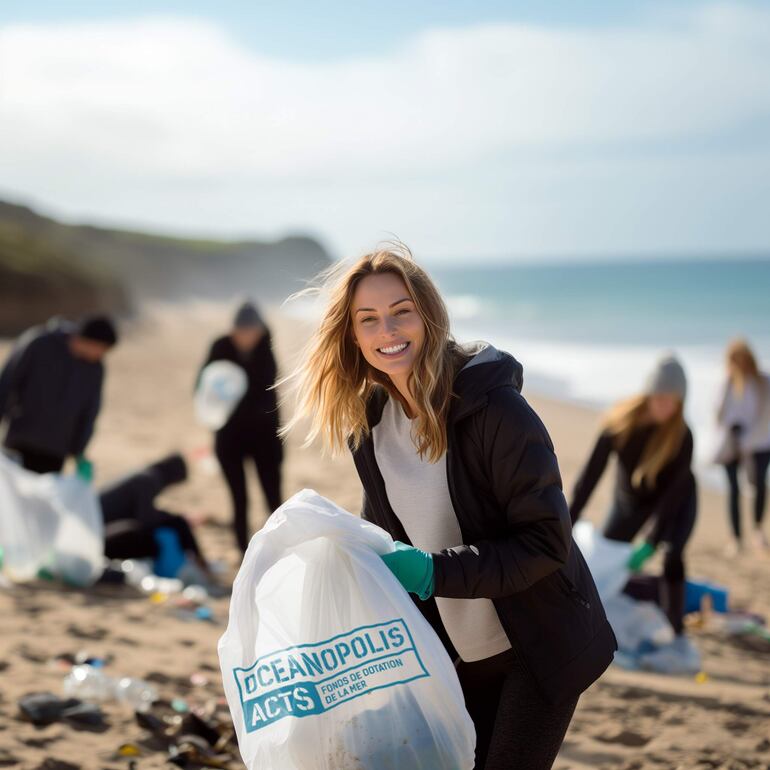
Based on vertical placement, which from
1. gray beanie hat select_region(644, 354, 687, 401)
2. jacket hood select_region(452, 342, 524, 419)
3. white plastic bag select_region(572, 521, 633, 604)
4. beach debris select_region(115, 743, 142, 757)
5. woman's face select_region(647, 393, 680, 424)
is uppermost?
jacket hood select_region(452, 342, 524, 419)

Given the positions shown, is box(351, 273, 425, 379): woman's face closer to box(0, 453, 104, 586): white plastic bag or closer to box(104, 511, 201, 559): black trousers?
box(0, 453, 104, 586): white plastic bag

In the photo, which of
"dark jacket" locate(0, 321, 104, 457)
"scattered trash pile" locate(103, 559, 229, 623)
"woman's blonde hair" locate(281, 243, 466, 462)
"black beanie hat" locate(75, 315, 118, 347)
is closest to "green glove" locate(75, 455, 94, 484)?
"dark jacket" locate(0, 321, 104, 457)

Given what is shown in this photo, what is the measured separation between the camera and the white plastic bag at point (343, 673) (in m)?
1.95

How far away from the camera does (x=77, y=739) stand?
3135mm

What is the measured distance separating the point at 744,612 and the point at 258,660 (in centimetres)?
416

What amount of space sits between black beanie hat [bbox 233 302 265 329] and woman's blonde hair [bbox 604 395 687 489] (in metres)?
2.16

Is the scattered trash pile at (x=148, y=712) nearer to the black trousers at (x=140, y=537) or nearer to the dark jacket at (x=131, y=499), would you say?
the black trousers at (x=140, y=537)

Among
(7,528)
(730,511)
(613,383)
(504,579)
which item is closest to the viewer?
(504,579)

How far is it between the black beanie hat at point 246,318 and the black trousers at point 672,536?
2292 millimetres

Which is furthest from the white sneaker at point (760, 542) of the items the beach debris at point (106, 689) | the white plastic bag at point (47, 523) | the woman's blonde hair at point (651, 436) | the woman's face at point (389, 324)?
the woman's face at point (389, 324)

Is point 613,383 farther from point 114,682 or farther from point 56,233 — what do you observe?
point 56,233

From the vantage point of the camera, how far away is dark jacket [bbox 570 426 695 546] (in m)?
4.41

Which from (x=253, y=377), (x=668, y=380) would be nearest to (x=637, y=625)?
(x=668, y=380)

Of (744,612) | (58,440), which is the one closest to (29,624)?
(58,440)
